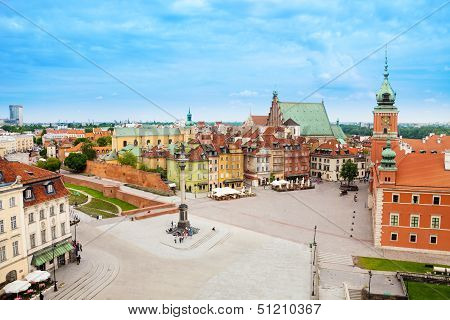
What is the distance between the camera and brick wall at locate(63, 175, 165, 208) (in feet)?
116

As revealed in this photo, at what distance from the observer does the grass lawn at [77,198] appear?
3697 cm

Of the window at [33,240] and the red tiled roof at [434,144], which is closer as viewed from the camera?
the window at [33,240]

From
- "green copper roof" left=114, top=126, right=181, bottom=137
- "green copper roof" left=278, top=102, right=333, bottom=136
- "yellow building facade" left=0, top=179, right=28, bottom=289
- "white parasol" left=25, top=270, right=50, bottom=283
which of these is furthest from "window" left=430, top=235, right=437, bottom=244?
"green copper roof" left=114, top=126, right=181, bottom=137

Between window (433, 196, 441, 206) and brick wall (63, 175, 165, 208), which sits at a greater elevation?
window (433, 196, 441, 206)

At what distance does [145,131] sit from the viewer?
66.6 metres

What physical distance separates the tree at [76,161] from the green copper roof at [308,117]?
29544mm

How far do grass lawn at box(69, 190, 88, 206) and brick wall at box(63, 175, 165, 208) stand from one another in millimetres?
2260

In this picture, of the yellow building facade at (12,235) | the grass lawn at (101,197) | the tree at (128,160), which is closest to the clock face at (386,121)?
the grass lawn at (101,197)

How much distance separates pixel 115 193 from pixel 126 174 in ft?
19.1

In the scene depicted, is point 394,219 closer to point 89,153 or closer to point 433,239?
point 433,239

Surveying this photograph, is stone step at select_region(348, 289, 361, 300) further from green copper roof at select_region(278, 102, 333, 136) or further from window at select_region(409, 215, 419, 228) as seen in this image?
green copper roof at select_region(278, 102, 333, 136)

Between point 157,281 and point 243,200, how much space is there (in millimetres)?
20990

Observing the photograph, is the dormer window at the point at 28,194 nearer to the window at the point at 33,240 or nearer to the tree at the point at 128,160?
the window at the point at 33,240

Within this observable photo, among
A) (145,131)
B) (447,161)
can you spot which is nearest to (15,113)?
(447,161)
